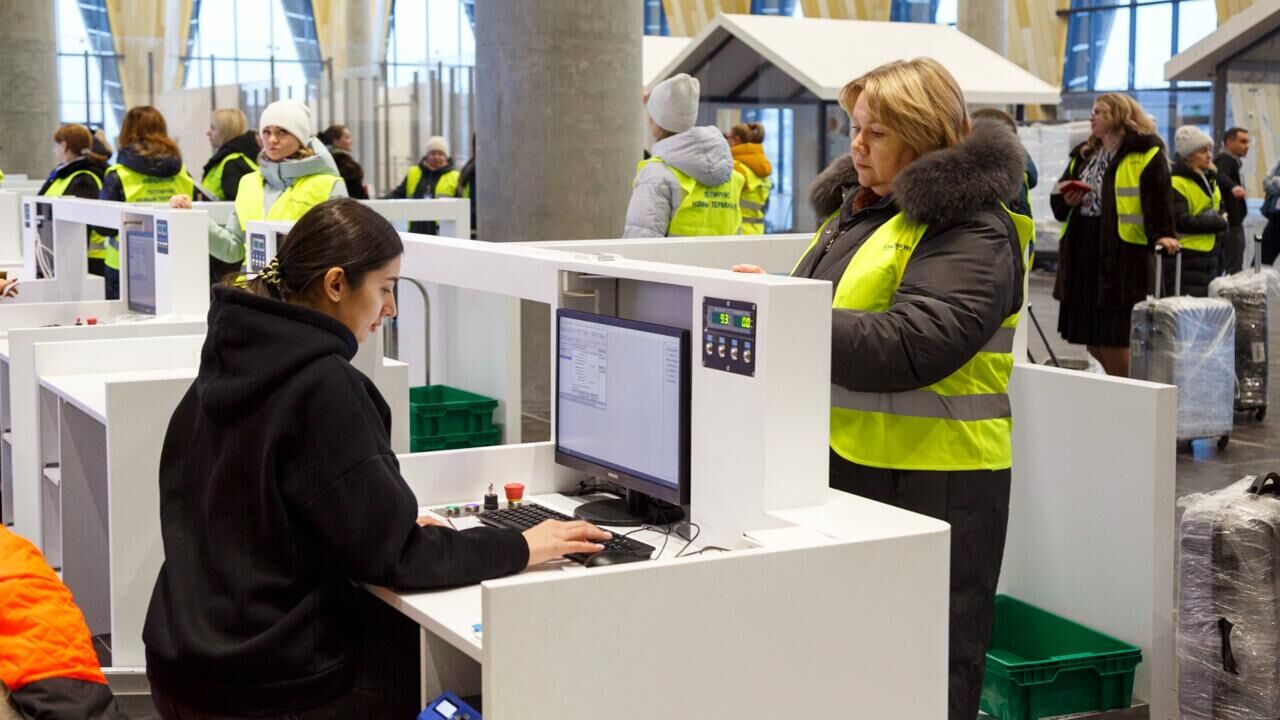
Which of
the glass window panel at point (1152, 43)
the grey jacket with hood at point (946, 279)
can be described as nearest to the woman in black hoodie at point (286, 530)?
the grey jacket with hood at point (946, 279)

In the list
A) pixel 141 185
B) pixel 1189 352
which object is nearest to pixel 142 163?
pixel 141 185

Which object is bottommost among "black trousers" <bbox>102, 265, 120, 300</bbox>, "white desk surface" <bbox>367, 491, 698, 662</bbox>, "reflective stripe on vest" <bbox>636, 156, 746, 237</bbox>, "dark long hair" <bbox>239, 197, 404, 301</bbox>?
"white desk surface" <bbox>367, 491, 698, 662</bbox>

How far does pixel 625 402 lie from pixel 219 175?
5.57m

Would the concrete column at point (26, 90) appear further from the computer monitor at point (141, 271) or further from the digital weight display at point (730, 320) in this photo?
the digital weight display at point (730, 320)

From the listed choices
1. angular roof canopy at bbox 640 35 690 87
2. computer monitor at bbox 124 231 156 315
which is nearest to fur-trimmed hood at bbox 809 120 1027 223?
computer monitor at bbox 124 231 156 315

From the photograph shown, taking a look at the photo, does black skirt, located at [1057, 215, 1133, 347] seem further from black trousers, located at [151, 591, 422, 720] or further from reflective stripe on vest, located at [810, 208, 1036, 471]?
black trousers, located at [151, 591, 422, 720]

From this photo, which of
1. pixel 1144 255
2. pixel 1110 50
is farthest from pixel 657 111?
pixel 1110 50

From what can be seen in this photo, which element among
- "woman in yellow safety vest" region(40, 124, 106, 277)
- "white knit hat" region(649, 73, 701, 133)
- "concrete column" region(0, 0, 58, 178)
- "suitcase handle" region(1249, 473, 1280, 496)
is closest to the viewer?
"suitcase handle" region(1249, 473, 1280, 496)

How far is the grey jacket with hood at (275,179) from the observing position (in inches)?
205

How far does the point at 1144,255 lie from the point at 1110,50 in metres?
14.6

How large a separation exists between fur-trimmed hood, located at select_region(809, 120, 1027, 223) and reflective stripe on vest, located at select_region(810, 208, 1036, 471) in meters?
0.07

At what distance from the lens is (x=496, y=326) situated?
531 centimetres

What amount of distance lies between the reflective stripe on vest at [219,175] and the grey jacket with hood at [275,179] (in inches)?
88.9

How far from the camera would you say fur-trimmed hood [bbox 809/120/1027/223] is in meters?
2.58
